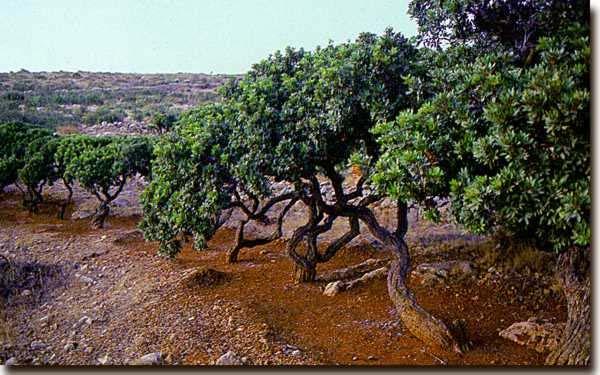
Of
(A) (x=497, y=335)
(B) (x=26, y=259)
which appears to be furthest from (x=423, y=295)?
(B) (x=26, y=259)

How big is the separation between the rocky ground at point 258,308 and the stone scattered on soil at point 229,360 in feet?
0.04

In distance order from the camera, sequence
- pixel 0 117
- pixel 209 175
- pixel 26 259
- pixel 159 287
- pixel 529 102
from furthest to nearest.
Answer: pixel 0 117 < pixel 26 259 < pixel 159 287 < pixel 209 175 < pixel 529 102

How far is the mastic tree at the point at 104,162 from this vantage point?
9.67 metres

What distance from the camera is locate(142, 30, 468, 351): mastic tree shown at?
457 centimetres

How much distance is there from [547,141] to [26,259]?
23.4ft

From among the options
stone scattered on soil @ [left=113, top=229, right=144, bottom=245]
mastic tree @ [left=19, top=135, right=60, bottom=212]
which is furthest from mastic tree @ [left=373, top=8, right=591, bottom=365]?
mastic tree @ [left=19, top=135, right=60, bottom=212]

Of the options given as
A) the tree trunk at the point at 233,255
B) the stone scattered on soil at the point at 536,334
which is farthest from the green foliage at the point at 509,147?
the tree trunk at the point at 233,255

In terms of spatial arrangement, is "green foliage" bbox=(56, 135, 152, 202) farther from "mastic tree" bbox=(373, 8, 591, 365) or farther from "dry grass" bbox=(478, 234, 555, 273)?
"mastic tree" bbox=(373, 8, 591, 365)

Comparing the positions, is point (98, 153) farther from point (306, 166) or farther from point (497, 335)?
point (497, 335)

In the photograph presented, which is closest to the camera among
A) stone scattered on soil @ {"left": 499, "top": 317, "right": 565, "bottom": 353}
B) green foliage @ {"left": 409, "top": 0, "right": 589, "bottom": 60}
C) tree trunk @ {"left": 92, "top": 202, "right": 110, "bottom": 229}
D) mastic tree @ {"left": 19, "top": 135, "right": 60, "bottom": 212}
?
green foliage @ {"left": 409, "top": 0, "right": 589, "bottom": 60}

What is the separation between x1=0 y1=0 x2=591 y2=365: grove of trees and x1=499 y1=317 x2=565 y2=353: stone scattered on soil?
394mm

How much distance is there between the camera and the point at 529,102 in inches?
126

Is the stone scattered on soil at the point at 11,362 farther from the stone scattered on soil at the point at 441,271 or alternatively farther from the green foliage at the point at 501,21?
the green foliage at the point at 501,21

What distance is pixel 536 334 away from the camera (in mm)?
4426
